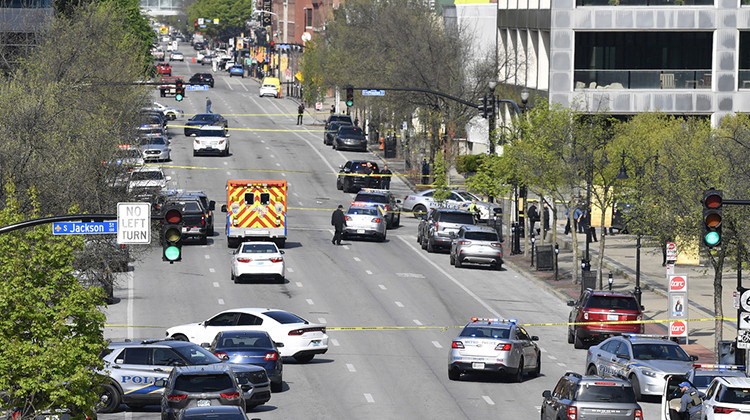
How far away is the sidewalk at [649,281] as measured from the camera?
41.8 metres

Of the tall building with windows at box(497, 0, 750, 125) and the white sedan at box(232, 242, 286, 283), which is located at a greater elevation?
the tall building with windows at box(497, 0, 750, 125)

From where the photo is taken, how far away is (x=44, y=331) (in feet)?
72.9

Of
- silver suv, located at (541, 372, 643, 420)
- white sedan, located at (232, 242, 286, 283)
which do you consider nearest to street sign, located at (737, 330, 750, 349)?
silver suv, located at (541, 372, 643, 420)

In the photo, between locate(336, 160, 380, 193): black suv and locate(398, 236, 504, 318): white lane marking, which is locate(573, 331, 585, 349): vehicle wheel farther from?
locate(336, 160, 380, 193): black suv

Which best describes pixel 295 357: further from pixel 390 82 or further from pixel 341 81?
pixel 341 81

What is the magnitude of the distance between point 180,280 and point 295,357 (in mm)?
13789

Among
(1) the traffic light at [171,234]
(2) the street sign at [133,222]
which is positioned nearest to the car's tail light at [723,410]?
(1) the traffic light at [171,234]

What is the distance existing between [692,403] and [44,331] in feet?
39.9

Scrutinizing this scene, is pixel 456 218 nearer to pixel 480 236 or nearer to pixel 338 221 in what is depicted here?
pixel 480 236

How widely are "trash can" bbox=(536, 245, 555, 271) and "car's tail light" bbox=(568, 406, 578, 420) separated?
92.4 ft

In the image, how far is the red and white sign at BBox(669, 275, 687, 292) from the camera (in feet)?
120

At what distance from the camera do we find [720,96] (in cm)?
7125

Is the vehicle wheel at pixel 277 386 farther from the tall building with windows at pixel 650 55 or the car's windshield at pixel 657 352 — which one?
the tall building with windows at pixel 650 55

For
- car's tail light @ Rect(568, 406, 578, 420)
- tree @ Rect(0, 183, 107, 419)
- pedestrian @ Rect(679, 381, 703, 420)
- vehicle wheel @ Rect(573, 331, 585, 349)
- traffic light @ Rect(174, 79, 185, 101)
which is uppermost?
traffic light @ Rect(174, 79, 185, 101)
